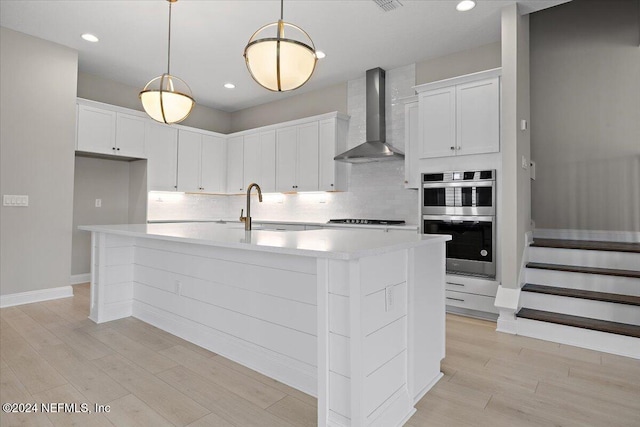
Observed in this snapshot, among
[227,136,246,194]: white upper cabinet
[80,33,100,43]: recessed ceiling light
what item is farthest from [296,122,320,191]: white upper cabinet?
[80,33,100,43]: recessed ceiling light

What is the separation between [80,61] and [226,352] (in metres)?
4.44

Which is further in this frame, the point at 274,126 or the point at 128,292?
the point at 274,126

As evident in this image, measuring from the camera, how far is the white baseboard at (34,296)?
3873 mm

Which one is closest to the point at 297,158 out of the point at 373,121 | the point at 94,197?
the point at 373,121

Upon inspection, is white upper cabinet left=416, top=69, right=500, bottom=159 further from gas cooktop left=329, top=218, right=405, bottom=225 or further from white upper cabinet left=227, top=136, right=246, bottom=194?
white upper cabinet left=227, top=136, right=246, bottom=194

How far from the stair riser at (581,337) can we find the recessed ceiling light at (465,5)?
287cm

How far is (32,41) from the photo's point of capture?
13.3 ft

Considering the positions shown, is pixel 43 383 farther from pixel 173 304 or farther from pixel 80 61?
pixel 80 61

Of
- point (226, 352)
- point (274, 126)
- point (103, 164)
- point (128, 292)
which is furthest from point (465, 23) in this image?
point (103, 164)

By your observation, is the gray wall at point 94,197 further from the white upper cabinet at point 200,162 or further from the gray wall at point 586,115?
the gray wall at point 586,115

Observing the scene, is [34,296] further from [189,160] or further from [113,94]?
[113,94]

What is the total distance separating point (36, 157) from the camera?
4.09 metres

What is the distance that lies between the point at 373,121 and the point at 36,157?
4067 millimetres

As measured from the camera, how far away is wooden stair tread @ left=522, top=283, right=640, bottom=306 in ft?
9.53
